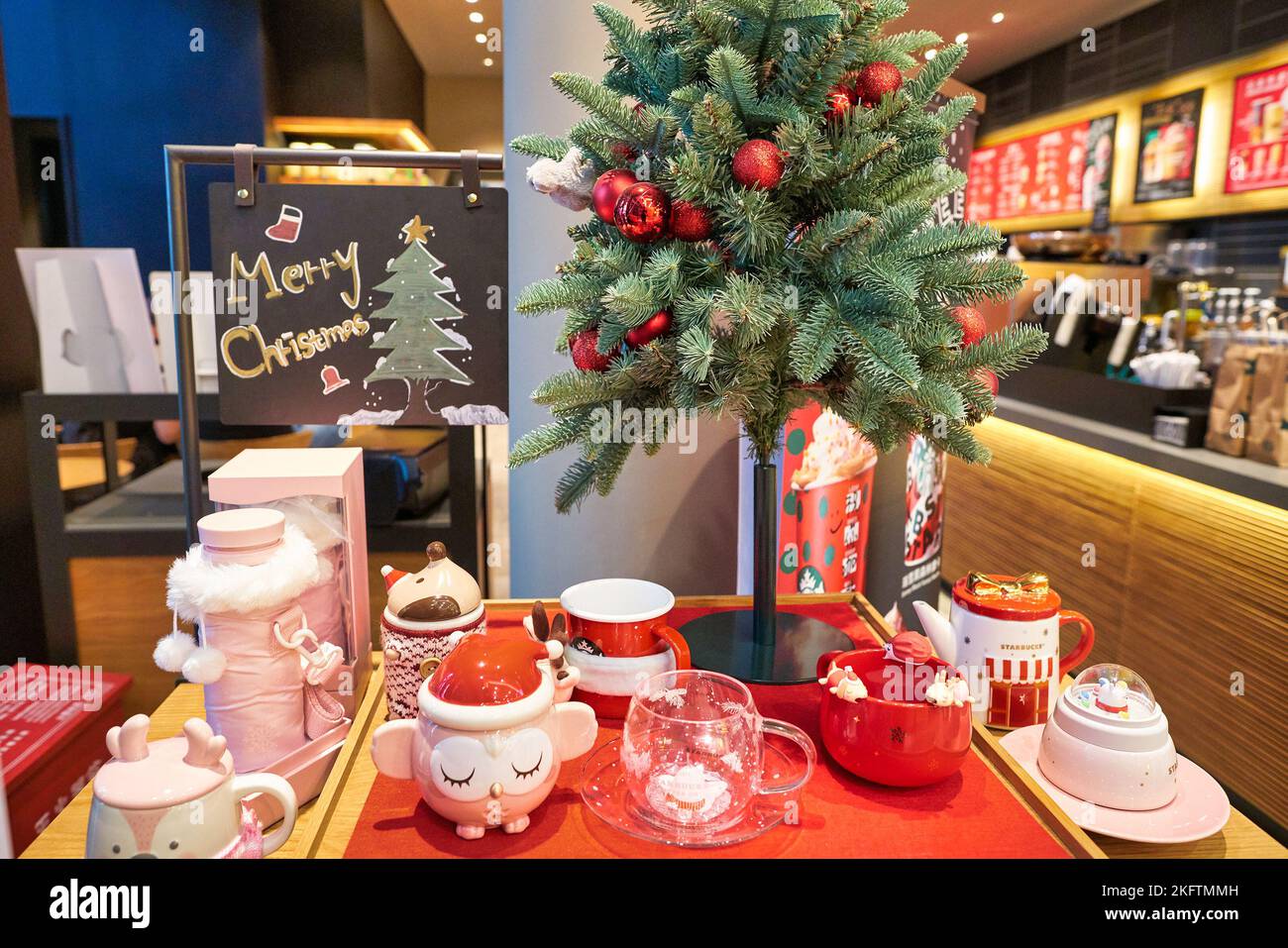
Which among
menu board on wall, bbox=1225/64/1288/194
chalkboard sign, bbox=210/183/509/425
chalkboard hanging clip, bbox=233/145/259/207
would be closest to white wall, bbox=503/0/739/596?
chalkboard sign, bbox=210/183/509/425

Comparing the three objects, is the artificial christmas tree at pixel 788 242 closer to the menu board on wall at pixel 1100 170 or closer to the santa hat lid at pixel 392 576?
→ the santa hat lid at pixel 392 576

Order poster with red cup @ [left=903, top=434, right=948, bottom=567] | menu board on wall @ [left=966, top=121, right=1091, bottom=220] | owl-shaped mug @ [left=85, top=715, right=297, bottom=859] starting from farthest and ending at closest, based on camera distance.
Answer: menu board on wall @ [left=966, top=121, right=1091, bottom=220]
poster with red cup @ [left=903, top=434, right=948, bottom=567]
owl-shaped mug @ [left=85, top=715, right=297, bottom=859]

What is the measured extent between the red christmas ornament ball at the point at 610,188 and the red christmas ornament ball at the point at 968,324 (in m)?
0.42

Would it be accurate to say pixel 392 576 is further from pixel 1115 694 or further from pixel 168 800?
pixel 1115 694

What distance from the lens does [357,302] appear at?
4.22 feet

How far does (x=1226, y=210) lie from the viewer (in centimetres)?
450

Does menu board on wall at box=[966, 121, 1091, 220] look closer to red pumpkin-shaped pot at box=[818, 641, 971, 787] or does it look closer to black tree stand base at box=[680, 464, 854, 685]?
black tree stand base at box=[680, 464, 854, 685]

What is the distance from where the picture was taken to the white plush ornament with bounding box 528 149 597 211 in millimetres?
1091

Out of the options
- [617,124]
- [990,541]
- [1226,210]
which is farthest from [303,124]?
[1226,210]

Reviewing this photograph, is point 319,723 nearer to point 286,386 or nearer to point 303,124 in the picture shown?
point 286,386

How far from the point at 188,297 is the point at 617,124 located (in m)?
0.64

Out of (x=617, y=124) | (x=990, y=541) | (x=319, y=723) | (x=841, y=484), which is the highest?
(x=617, y=124)

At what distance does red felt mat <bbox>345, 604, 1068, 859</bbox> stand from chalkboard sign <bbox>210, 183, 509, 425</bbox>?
0.59 meters

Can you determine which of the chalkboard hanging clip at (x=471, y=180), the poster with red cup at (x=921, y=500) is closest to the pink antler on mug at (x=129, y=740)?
the chalkboard hanging clip at (x=471, y=180)
